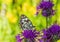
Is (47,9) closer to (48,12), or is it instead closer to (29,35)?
(48,12)

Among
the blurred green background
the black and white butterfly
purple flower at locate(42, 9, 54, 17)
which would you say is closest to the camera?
the black and white butterfly

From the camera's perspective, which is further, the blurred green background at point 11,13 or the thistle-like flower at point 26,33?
the blurred green background at point 11,13

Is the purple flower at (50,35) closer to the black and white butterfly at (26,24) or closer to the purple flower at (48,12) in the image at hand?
the black and white butterfly at (26,24)

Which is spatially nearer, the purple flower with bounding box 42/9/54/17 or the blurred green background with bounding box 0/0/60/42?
the purple flower with bounding box 42/9/54/17

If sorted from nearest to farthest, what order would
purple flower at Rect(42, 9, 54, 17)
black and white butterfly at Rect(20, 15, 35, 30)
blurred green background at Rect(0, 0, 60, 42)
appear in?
black and white butterfly at Rect(20, 15, 35, 30), purple flower at Rect(42, 9, 54, 17), blurred green background at Rect(0, 0, 60, 42)

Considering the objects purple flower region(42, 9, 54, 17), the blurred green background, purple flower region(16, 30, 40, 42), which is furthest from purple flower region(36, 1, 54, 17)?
the blurred green background

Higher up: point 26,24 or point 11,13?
point 26,24

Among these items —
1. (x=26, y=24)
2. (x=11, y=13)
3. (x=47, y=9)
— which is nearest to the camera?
(x=26, y=24)

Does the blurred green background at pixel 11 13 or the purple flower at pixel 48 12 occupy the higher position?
the purple flower at pixel 48 12

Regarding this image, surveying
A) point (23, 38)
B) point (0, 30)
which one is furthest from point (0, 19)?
point (23, 38)

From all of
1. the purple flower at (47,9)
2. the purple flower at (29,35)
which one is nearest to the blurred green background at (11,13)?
the purple flower at (47,9)

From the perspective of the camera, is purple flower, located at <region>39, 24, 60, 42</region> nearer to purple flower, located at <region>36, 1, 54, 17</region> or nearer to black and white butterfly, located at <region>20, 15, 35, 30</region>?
black and white butterfly, located at <region>20, 15, 35, 30</region>

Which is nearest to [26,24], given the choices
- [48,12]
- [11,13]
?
[48,12]
